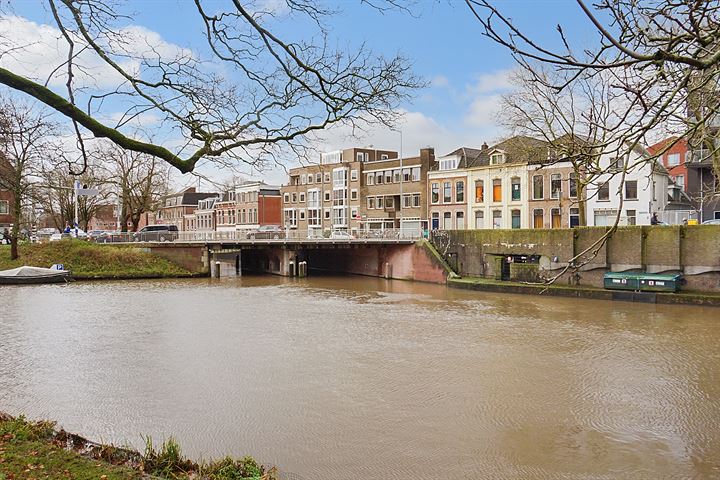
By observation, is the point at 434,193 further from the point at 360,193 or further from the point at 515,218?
the point at 360,193

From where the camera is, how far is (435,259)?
32500mm

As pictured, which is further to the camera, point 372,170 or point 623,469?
point 372,170

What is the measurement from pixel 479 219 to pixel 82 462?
3645cm

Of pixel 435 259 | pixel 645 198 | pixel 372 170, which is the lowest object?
pixel 435 259

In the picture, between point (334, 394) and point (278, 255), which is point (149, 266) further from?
point (334, 394)

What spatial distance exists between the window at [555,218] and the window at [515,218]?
7.56 ft

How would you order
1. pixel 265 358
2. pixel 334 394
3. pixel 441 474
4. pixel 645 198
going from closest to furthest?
1. pixel 441 474
2. pixel 334 394
3. pixel 265 358
4. pixel 645 198

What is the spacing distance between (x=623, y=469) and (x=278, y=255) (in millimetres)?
33205

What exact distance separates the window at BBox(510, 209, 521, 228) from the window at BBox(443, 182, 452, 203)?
516 cm

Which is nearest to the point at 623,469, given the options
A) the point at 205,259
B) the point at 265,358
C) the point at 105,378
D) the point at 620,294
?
the point at 265,358

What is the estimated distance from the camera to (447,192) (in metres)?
41.9

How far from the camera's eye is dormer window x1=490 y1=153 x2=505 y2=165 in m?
38.9

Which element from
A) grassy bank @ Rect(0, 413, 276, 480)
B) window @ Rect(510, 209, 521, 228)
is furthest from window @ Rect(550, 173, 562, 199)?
grassy bank @ Rect(0, 413, 276, 480)

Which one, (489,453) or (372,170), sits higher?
(372,170)
